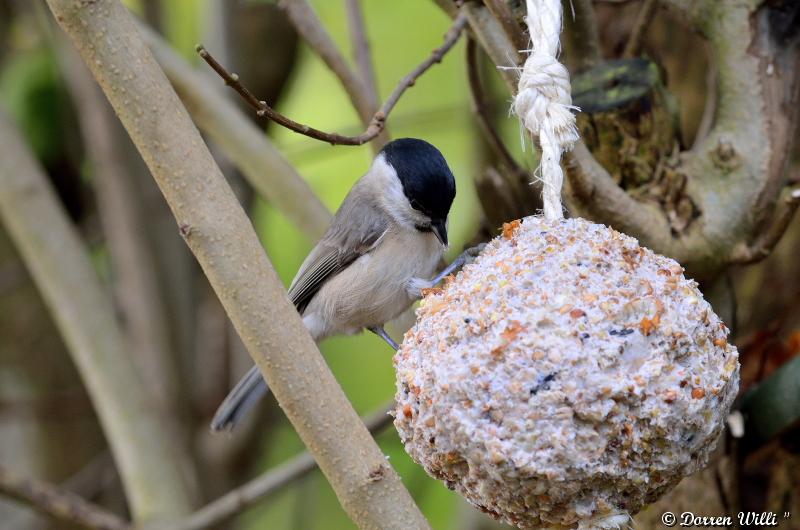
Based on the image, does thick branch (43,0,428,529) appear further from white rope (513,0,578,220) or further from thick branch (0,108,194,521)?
thick branch (0,108,194,521)

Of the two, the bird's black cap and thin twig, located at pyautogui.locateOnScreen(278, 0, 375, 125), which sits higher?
thin twig, located at pyautogui.locateOnScreen(278, 0, 375, 125)

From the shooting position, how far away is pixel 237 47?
299cm

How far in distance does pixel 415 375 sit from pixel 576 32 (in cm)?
87

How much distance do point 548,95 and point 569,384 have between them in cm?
40

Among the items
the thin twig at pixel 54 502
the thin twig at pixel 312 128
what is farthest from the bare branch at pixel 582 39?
the thin twig at pixel 54 502

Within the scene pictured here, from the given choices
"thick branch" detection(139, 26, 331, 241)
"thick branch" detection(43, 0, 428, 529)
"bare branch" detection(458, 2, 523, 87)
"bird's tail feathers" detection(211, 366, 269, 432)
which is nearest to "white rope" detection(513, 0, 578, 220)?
"bare branch" detection(458, 2, 523, 87)

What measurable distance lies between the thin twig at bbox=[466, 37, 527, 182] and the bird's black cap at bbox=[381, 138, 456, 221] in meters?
0.11

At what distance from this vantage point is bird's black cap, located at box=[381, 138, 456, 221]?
5.96 feet

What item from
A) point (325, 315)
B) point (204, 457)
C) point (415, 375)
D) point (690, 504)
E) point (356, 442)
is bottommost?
point (204, 457)

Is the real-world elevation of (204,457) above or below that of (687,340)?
below

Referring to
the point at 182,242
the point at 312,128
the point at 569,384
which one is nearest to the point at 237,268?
the point at 312,128

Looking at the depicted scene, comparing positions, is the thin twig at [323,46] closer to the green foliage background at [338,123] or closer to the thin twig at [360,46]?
the thin twig at [360,46]

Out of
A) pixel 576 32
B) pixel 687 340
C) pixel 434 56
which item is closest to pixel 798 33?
pixel 576 32

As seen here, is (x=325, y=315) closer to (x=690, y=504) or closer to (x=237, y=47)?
(x=690, y=504)
